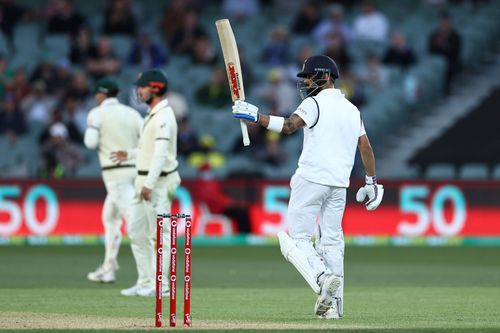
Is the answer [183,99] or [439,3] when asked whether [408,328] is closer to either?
[183,99]

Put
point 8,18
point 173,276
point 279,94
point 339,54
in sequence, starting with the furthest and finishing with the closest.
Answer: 1. point 8,18
2. point 339,54
3. point 279,94
4. point 173,276

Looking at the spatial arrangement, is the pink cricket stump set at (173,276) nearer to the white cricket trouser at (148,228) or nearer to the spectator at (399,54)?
the white cricket trouser at (148,228)

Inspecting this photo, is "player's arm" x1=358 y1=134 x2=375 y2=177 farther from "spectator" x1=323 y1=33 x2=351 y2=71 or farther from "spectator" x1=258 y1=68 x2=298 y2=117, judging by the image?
"spectator" x1=323 y1=33 x2=351 y2=71

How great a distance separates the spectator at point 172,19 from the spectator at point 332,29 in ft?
8.56

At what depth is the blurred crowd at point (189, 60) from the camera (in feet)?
72.4

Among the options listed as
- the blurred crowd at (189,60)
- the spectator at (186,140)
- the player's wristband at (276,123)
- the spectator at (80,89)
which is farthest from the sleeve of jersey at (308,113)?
the spectator at (80,89)

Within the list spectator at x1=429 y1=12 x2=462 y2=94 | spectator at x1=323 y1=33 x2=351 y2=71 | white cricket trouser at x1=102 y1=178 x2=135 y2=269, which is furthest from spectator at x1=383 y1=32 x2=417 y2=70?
white cricket trouser at x1=102 y1=178 x2=135 y2=269

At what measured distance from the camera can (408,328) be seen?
9258mm

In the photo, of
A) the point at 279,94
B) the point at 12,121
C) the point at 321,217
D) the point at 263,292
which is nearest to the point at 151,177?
the point at 263,292

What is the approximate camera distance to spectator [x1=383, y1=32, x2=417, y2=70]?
23156mm

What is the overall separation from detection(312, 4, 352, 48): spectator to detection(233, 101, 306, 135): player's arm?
13.7 m

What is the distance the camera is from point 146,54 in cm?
2395

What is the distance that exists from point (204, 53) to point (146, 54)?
41.3 inches

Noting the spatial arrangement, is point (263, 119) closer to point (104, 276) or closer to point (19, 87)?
point (104, 276)
